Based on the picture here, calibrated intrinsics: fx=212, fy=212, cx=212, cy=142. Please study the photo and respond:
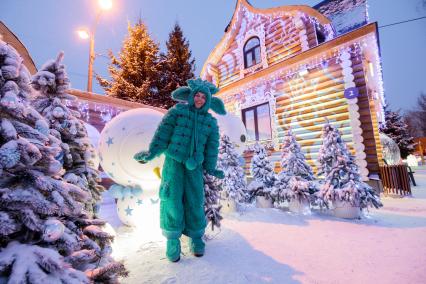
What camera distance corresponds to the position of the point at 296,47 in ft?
29.6

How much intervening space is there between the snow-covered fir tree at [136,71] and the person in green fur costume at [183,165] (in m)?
14.6

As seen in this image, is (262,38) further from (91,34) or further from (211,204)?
(211,204)

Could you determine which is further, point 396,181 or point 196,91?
point 396,181

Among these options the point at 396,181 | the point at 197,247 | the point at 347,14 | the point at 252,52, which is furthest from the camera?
the point at 252,52

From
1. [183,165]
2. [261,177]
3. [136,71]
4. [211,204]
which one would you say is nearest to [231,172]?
[261,177]

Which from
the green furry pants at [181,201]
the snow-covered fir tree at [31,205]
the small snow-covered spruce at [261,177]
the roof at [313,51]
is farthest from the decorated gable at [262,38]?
the snow-covered fir tree at [31,205]

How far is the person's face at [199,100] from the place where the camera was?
2.98 m

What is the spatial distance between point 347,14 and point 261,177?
340 inches

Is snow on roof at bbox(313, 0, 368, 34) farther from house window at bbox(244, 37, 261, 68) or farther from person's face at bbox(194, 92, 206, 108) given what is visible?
person's face at bbox(194, 92, 206, 108)

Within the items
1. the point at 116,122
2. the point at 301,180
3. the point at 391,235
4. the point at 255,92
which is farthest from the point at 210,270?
the point at 255,92

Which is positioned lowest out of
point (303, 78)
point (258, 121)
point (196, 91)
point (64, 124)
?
point (64, 124)

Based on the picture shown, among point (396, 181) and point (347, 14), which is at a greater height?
point (347, 14)

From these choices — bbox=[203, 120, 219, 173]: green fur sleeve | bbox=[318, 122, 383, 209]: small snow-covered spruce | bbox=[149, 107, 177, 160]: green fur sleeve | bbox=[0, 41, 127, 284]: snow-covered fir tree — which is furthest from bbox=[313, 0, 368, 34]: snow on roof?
bbox=[0, 41, 127, 284]: snow-covered fir tree

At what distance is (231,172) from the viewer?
518cm
